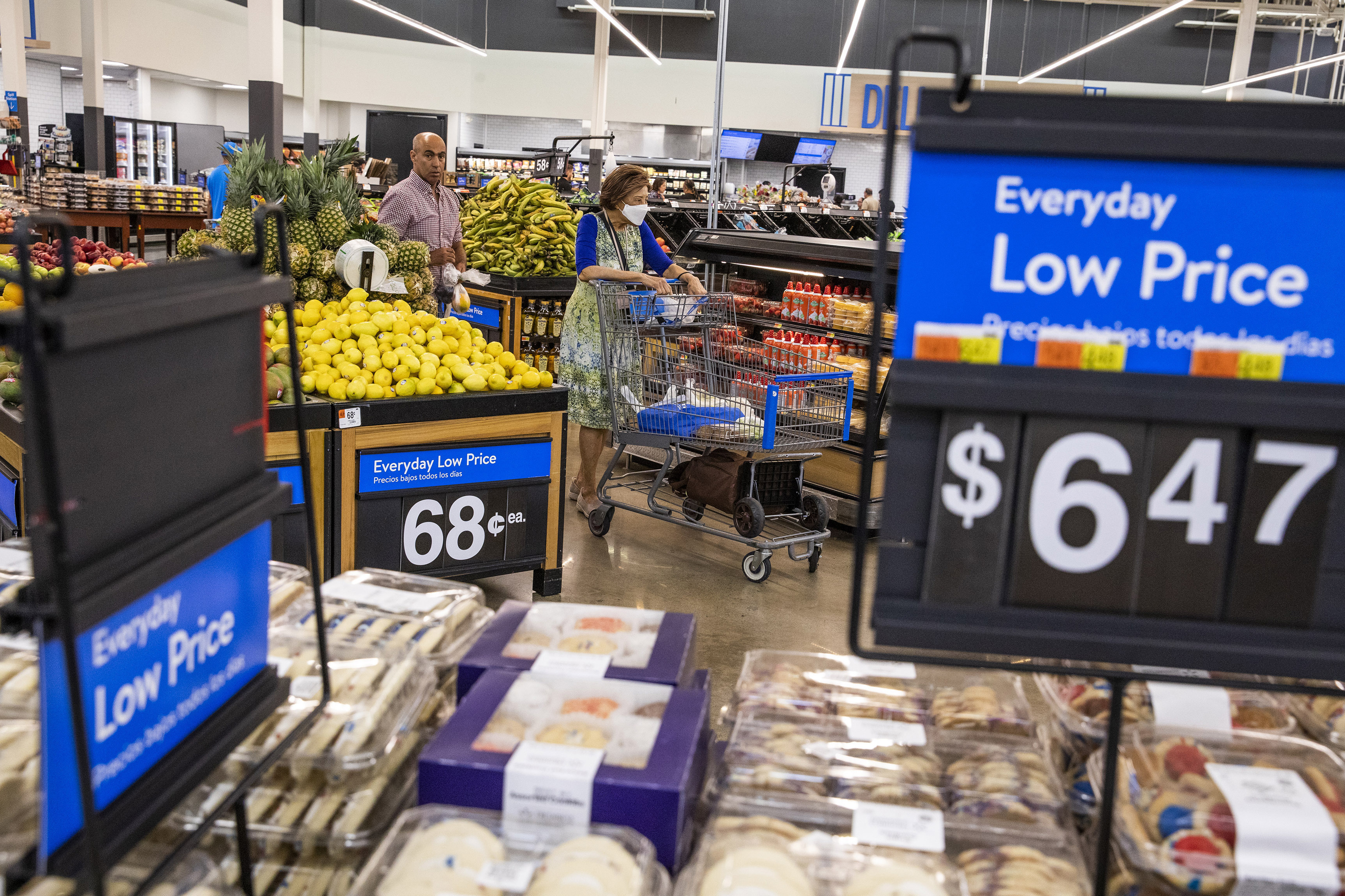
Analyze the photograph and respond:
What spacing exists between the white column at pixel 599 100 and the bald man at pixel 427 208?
11.3 metres

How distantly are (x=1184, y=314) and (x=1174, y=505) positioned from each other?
185 millimetres

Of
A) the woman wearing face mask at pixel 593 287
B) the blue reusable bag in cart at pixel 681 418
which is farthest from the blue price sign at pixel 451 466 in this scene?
the woman wearing face mask at pixel 593 287

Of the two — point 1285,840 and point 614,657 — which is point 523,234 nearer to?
point 614,657

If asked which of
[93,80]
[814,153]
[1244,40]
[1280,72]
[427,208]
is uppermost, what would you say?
[1244,40]

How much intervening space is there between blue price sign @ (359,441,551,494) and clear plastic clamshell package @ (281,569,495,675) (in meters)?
1.75

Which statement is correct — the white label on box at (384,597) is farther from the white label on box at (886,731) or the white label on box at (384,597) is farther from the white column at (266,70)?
the white column at (266,70)

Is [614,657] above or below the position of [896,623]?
below

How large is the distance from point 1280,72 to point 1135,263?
16.7 m

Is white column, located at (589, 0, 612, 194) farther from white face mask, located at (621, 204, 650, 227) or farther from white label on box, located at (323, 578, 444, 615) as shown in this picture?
white label on box, located at (323, 578, 444, 615)

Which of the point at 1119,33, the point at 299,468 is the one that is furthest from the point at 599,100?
the point at 299,468

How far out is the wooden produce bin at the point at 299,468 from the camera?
345 centimetres

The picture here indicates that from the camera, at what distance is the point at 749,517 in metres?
4.68

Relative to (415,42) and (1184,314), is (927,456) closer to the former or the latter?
(1184,314)

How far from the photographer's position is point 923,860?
4.19ft
